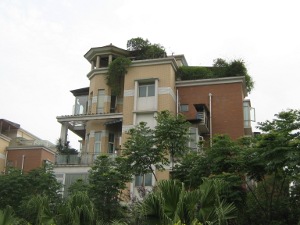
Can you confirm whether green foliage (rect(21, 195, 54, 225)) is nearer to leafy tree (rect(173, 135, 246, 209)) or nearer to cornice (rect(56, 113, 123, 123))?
leafy tree (rect(173, 135, 246, 209))

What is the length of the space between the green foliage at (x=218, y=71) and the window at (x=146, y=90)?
3.06 meters

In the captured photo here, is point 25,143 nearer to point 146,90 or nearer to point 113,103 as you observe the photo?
point 113,103

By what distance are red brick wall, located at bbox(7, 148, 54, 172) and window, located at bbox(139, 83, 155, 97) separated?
14963mm

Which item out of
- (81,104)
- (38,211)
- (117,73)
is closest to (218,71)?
(117,73)

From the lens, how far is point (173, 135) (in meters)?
21.2

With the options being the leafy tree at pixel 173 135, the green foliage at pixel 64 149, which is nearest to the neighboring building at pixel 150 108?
the green foliage at pixel 64 149

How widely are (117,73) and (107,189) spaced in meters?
14.2

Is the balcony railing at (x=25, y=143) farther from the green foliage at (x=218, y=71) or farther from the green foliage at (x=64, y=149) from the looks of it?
the green foliage at (x=218, y=71)

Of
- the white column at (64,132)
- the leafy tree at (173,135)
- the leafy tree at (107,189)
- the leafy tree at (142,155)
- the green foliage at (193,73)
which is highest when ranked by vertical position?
the green foliage at (193,73)

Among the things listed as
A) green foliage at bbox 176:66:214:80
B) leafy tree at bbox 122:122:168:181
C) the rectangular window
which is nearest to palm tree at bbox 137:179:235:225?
leafy tree at bbox 122:122:168:181

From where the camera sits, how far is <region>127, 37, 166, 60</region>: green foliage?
1374 inches

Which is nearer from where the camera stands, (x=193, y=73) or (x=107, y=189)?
(x=107, y=189)

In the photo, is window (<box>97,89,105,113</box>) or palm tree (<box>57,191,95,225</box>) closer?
palm tree (<box>57,191,95,225</box>)

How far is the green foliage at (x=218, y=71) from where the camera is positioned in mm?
34250
